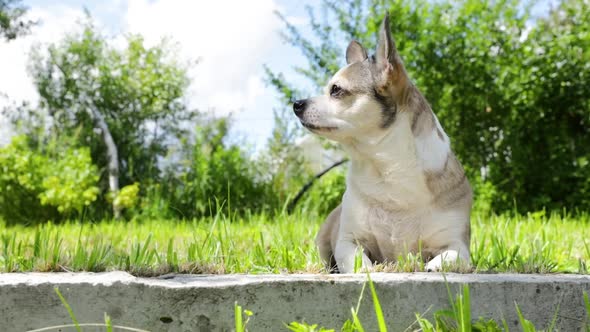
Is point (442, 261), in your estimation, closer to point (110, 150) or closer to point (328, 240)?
point (328, 240)

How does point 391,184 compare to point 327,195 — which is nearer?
point 391,184

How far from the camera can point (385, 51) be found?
2814mm

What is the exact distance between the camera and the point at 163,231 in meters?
6.03

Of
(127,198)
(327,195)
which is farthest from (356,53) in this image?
(127,198)

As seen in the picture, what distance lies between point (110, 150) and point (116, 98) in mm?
1325

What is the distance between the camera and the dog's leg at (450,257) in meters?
2.56

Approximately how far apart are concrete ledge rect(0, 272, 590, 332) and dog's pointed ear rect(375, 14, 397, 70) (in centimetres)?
104

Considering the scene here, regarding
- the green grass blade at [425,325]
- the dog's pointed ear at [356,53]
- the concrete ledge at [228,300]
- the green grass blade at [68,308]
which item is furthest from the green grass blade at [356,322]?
the dog's pointed ear at [356,53]

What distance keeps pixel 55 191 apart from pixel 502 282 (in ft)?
27.6

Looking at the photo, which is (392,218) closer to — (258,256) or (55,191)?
(258,256)

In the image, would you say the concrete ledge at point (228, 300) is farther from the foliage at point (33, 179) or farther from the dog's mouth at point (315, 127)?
the foliage at point (33, 179)

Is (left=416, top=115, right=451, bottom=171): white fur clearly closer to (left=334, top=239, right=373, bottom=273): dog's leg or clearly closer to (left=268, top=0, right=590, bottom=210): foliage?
(left=334, top=239, right=373, bottom=273): dog's leg

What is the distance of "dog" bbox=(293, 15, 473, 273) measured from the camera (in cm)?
281

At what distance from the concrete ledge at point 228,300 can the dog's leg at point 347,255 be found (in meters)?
0.54
